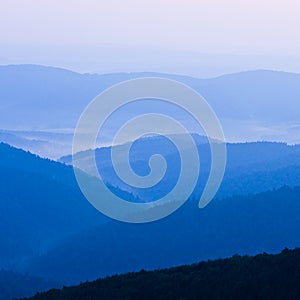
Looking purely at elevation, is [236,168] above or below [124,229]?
above

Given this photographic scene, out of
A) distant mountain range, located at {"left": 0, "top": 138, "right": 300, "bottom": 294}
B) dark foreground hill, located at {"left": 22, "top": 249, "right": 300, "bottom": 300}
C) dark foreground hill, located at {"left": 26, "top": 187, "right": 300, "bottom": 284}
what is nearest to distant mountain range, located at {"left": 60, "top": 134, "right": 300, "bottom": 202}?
distant mountain range, located at {"left": 0, "top": 138, "right": 300, "bottom": 294}

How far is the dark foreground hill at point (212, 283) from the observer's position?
78.4 ft

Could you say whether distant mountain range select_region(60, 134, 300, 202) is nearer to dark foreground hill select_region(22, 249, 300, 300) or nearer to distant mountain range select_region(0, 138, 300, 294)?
distant mountain range select_region(0, 138, 300, 294)

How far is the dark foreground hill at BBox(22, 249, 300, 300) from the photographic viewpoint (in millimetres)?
23906

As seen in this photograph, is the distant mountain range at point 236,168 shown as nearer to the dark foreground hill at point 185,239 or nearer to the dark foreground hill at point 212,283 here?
the dark foreground hill at point 185,239

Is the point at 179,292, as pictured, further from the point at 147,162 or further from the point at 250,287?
the point at 147,162

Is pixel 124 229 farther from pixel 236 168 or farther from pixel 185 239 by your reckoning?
pixel 236 168

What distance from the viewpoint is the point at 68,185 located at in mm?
97938

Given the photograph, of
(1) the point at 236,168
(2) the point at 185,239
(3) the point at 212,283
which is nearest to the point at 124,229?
(2) the point at 185,239

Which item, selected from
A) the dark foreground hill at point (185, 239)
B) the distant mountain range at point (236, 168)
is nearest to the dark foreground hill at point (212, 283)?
the dark foreground hill at point (185, 239)

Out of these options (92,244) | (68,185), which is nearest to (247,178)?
(68,185)

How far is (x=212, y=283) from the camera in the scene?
2556 centimetres

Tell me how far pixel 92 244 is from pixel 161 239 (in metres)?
7.62

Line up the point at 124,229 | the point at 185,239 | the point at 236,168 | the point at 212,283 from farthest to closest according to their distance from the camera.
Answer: the point at 236,168, the point at 124,229, the point at 185,239, the point at 212,283
